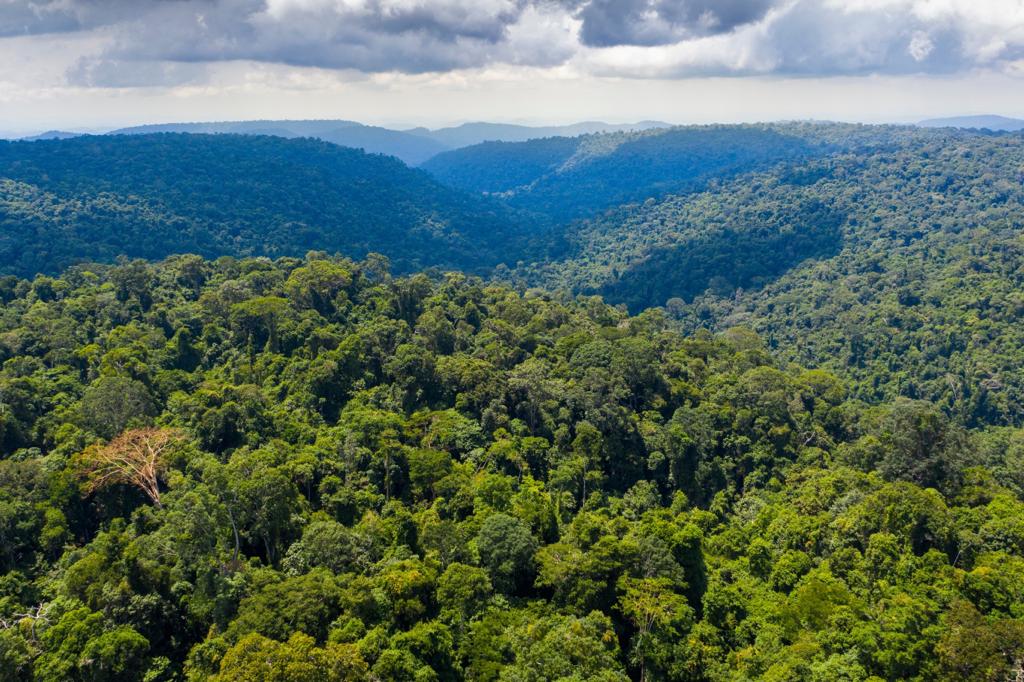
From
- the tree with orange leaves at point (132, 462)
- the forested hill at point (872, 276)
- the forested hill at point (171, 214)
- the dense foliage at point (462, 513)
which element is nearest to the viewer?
the dense foliage at point (462, 513)

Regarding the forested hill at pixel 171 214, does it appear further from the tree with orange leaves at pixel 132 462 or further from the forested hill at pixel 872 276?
the tree with orange leaves at pixel 132 462

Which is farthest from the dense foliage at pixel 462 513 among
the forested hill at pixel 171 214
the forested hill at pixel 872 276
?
the forested hill at pixel 171 214

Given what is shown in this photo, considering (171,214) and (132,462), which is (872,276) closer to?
(132,462)

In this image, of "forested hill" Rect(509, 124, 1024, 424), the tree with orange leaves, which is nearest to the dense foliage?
the tree with orange leaves

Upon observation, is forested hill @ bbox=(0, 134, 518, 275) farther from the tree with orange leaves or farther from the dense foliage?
the tree with orange leaves

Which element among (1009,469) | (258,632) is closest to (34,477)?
(258,632)
